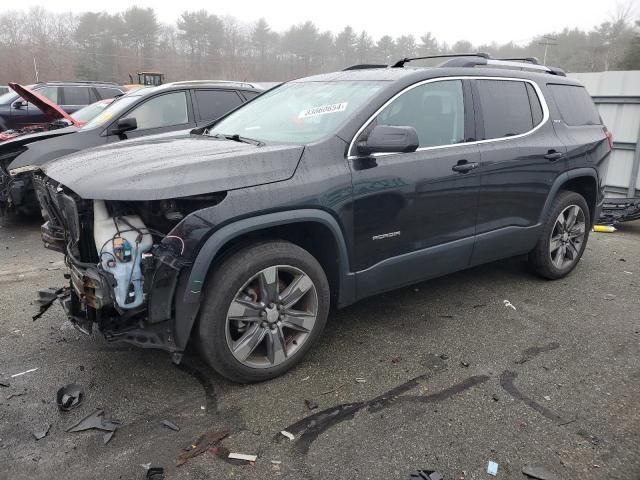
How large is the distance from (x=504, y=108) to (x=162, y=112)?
465cm

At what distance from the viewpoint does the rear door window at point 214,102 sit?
7199 mm

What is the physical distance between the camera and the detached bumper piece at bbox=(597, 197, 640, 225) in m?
7.06

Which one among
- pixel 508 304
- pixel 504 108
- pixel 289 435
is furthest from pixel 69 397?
pixel 504 108

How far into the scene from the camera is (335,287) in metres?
3.40

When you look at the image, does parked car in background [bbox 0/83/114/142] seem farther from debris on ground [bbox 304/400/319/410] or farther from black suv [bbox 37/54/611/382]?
debris on ground [bbox 304/400/319/410]

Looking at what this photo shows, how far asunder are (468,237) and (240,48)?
2978 inches

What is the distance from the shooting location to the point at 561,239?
192 inches

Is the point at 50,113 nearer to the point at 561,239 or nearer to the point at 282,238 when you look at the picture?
the point at 282,238

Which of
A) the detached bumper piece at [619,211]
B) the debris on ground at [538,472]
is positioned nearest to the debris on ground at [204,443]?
the debris on ground at [538,472]

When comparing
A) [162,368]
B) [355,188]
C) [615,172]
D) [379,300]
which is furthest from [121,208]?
[615,172]

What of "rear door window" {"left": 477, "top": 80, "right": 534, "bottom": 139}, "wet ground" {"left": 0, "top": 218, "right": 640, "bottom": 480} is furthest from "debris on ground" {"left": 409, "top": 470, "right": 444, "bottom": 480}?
"rear door window" {"left": 477, "top": 80, "right": 534, "bottom": 139}

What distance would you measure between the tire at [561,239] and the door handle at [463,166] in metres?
1.24

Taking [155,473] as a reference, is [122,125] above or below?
above

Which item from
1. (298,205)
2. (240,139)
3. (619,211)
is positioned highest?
(240,139)
